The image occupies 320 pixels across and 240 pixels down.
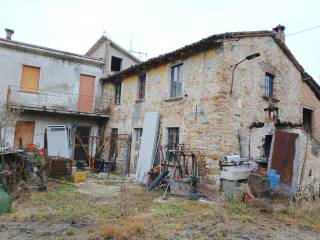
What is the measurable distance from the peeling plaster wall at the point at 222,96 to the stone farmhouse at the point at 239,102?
33 mm

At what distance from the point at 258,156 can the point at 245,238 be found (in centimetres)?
508

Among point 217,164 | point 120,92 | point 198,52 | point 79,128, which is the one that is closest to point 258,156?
point 217,164

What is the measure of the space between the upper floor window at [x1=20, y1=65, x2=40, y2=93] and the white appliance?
2.25m

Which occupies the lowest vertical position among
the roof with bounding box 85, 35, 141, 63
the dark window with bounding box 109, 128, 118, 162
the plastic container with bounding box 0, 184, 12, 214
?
the plastic container with bounding box 0, 184, 12, 214

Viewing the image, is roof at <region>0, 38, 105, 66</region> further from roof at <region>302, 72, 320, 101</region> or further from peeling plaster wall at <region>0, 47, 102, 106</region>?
roof at <region>302, 72, 320, 101</region>

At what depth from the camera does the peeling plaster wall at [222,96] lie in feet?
33.1

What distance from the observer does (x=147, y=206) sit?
7.81m

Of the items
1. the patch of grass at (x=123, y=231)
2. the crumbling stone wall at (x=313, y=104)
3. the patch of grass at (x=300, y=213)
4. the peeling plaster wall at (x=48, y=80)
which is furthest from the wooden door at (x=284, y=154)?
the peeling plaster wall at (x=48, y=80)

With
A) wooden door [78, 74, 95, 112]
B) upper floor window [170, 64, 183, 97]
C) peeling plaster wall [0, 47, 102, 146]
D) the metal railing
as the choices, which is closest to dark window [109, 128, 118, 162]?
the metal railing

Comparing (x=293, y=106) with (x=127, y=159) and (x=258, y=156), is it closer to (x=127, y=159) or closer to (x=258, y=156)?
(x=258, y=156)

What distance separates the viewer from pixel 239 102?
10.5 meters

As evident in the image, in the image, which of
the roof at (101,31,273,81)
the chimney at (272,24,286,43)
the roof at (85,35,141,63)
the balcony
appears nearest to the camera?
the roof at (101,31,273,81)

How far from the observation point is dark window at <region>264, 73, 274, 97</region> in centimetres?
1189

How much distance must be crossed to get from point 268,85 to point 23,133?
39.9ft
